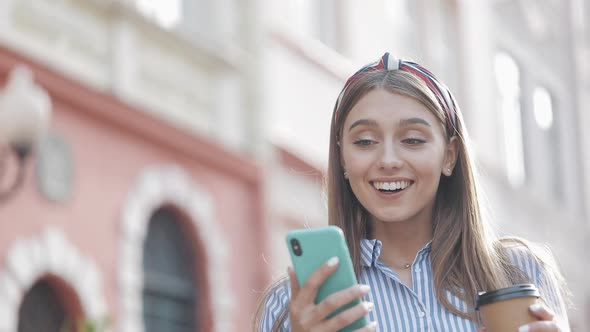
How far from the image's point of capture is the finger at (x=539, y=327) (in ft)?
8.47

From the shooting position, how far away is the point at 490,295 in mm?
2629

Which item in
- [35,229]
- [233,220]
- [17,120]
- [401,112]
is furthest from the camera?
[233,220]

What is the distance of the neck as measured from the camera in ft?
10.1

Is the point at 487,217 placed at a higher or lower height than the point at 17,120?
lower

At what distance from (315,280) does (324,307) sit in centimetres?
5

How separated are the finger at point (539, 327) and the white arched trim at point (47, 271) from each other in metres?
6.22

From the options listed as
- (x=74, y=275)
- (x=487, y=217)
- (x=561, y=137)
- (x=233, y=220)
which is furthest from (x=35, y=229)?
(x=561, y=137)

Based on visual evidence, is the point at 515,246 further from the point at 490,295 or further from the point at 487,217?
the point at 490,295

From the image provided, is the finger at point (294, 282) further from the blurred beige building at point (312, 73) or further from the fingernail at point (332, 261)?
the blurred beige building at point (312, 73)

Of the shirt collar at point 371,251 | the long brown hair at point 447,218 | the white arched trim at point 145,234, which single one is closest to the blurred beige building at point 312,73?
the white arched trim at point 145,234

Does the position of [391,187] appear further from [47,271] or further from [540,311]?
[47,271]

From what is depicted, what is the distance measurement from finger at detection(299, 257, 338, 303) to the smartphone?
15 millimetres

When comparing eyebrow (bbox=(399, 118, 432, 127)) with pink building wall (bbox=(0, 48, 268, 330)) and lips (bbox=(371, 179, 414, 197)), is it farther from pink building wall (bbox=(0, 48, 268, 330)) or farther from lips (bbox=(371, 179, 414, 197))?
pink building wall (bbox=(0, 48, 268, 330))

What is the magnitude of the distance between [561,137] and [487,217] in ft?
62.9
